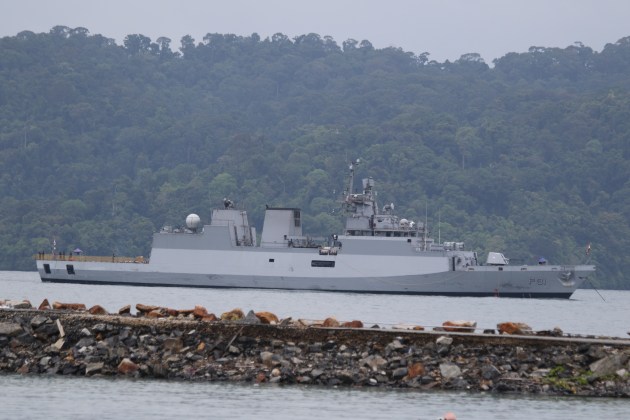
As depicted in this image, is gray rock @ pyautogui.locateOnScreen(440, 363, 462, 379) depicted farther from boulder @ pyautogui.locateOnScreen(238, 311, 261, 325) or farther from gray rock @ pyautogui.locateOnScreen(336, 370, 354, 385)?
boulder @ pyautogui.locateOnScreen(238, 311, 261, 325)

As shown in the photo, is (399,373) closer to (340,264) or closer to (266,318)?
(266,318)

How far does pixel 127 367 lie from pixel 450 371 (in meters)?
5.84

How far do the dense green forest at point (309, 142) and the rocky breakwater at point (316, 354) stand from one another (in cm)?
6223

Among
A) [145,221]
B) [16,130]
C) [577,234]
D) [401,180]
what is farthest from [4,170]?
[577,234]

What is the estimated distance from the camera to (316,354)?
2430 cm

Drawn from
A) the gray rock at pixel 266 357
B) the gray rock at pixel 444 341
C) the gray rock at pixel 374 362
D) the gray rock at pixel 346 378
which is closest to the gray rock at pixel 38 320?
the gray rock at pixel 266 357

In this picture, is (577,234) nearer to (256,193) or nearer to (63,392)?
(256,193)

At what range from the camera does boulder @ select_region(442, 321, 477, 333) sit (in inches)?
990

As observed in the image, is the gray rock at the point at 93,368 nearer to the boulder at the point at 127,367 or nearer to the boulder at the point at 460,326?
the boulder at the point at 127,367

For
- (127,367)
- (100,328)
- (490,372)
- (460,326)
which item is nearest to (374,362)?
A: (490,372)

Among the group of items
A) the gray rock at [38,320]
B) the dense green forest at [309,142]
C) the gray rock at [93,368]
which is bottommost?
the gray rock at [93,368]

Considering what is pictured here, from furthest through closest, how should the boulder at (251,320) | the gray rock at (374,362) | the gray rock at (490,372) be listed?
the boulder at (251,320)
the gray rock at (374,362)
the gray rock at (490,372)

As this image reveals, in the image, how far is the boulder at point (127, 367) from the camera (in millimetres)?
23969

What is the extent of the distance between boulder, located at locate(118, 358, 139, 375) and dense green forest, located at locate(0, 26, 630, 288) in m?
63.6
